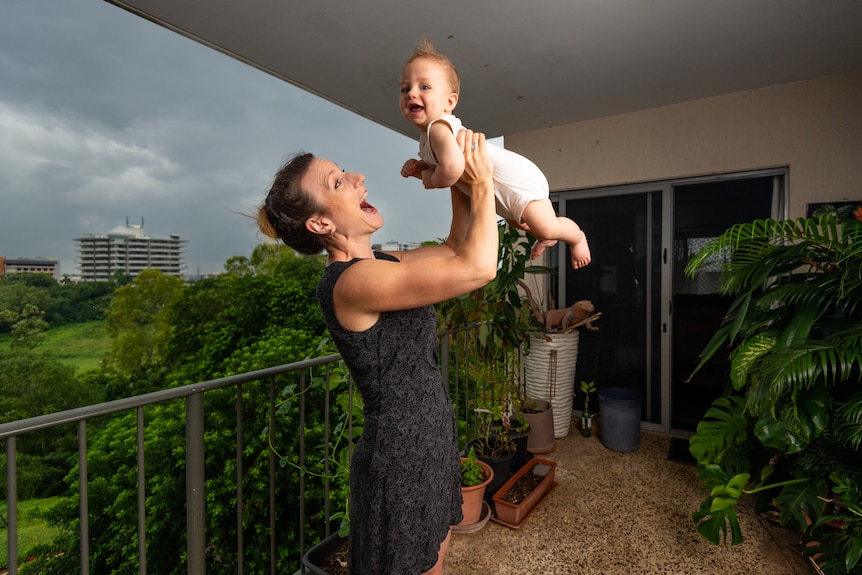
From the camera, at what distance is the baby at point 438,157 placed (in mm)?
846

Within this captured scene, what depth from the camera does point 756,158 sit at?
9.11 feet

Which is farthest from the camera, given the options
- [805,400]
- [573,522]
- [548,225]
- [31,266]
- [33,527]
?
[33,527]

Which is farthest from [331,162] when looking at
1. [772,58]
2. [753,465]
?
[772,58]

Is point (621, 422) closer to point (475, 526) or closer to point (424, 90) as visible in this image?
point (475, 526)

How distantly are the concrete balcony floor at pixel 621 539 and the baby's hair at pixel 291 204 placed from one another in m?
1.68

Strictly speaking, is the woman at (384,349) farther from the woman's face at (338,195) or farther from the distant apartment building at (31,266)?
the distant apartment building at (31,266)

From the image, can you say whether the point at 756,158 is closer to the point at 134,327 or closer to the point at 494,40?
the point at 494,40

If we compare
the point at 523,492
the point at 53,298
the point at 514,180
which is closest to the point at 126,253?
the point at 53,298

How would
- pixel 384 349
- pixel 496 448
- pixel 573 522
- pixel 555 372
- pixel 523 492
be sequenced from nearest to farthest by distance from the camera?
pixel 384 349 < pixel 573 522 < pixel 523 492 < pixel 496 448 < pixel 555 372

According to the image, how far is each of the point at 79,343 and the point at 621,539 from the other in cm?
676

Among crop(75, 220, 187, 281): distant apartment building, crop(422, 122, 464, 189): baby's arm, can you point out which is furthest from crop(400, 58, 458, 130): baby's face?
crop(75, 220, 187, 281): distant apartment building

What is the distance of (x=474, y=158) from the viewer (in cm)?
75

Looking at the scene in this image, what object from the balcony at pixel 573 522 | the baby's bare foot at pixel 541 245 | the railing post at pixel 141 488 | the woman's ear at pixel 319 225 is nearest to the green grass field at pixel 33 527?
the balcony at pixel 573 522

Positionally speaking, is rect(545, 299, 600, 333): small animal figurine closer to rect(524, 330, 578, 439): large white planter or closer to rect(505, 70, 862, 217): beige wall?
rect(524, 330, 578, 439): large white planter
